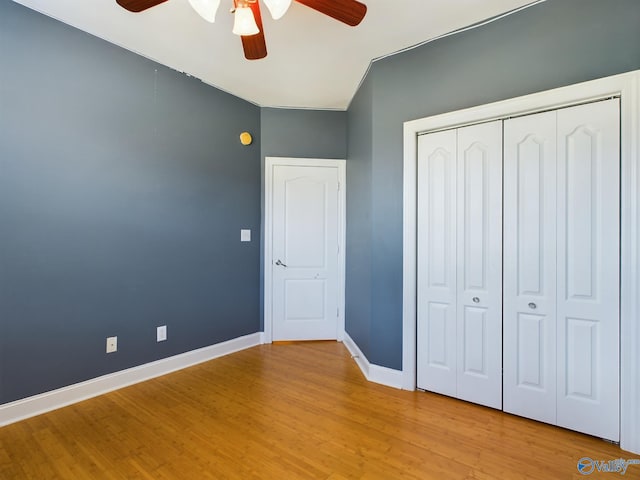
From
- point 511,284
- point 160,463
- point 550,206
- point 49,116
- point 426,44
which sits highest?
point 426,44

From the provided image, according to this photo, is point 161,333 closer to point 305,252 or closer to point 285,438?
point 285,438

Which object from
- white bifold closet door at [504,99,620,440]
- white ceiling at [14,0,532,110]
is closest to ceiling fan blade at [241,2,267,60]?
white ceiling at [14,0,532,110]

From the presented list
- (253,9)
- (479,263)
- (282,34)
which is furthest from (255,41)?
(479,263)

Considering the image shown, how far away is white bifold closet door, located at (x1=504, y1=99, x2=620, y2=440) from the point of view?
1884 mm

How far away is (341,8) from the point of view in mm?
1638

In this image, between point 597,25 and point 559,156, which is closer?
point 597,25

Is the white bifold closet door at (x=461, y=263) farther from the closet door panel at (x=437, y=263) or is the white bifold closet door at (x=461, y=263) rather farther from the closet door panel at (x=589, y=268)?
the closet door panel at (x=589, y=268)

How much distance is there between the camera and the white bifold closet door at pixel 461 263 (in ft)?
7.45

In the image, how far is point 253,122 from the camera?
3695mm

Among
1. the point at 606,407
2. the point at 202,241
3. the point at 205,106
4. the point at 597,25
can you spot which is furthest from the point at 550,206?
the point at 205,106

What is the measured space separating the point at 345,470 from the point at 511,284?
1582 mm

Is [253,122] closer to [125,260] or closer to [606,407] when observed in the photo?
[125,260]

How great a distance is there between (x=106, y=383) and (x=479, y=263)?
3021 mm

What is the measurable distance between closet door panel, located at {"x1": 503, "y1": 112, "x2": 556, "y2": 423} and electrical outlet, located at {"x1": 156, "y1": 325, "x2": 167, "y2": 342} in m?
2.80
